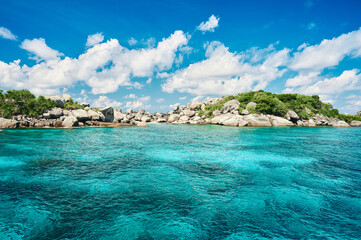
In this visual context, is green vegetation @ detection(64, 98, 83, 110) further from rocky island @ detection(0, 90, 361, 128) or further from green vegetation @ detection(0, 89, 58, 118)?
green vegetation @ detection(0, 89, 58, 118)

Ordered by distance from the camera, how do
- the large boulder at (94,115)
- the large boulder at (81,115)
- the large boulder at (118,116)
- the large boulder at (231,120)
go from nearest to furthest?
the large boulder at (81,115), the large boulder at (94,115), the large boulder at (231,120), the large boulder at (118,116)

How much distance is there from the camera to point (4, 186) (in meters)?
8.31

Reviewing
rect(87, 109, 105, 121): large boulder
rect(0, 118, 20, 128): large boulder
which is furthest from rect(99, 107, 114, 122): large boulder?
rect(0, 118, 20, 128): large boulder

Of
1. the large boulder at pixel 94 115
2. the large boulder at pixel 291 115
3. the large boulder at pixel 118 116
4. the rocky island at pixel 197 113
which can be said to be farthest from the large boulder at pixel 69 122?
the large boulder at pixel 291 115

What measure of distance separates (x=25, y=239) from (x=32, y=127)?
37683 millimetres

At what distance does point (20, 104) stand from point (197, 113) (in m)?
57.5

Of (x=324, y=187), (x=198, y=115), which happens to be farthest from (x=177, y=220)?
(x=198, y=115)

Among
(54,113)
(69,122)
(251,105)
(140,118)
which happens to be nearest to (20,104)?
(54,113)

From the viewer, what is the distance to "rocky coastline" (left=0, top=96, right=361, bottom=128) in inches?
1446

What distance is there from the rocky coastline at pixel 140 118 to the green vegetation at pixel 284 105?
2054 millimetres

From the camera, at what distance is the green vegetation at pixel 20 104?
3816 cm

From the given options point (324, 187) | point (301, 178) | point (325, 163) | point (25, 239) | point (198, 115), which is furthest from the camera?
point (198, 115)

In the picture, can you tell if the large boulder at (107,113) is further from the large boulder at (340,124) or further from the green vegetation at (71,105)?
the large boulder at (340,124)

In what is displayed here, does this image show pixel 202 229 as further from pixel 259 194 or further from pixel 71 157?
pixel 71 157
